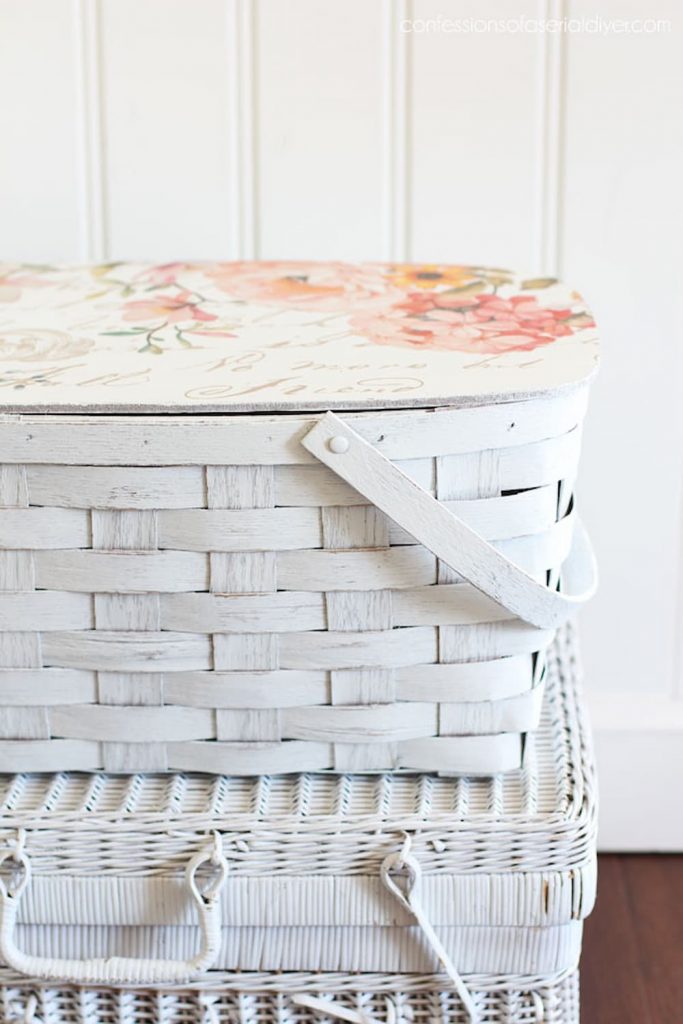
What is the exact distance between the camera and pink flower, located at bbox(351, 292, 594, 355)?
2.47 ft

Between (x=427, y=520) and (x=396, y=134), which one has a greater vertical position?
(x=396, y=134)

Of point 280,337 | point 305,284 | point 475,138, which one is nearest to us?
point 280,337

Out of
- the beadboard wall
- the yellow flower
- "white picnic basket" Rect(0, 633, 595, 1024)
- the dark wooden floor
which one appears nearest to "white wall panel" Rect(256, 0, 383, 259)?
the beadboard wall

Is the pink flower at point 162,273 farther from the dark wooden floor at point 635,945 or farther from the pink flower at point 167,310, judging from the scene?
the dark wooden floor at point 635,945

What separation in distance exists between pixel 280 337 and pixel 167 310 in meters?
0.11

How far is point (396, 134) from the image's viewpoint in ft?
3.34

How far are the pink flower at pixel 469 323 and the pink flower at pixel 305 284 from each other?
3 centimetres

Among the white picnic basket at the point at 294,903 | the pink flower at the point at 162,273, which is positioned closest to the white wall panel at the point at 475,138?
the pink flower at the point at 162,273

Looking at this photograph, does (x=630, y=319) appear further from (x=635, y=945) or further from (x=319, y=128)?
(x=635, y=945)

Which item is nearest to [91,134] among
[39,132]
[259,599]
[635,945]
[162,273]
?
[39,132]

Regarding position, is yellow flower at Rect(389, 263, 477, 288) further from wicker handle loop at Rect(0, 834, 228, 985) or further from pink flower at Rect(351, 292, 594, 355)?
wicker handle loop at Rect(0, 834, 228, 985)

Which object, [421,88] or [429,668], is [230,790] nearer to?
[429,668]

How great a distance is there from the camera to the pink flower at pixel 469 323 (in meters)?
0.75

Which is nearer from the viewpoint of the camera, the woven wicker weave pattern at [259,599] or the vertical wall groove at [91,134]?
the woven wicker weave pattern at [259,599]
